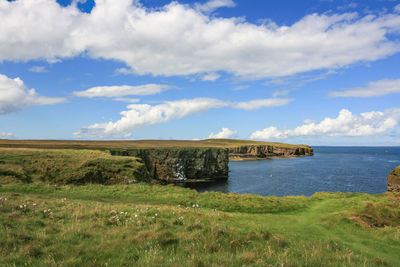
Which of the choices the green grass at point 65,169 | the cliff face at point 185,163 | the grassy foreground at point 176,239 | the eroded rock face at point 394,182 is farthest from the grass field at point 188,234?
the cliff face at point 185,163

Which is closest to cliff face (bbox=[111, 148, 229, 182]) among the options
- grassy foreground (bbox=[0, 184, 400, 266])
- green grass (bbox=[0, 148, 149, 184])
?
green grass (bbox=[0, 148, 149, 184])

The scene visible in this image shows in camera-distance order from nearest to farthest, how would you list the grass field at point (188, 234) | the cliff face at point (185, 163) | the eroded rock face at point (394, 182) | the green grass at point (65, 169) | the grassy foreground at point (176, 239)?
the grassy foreground at point (176, 239) → the grass field at point (188, 234) → the green grass at point (65, 169) → the eroded rock face at point (394, 182) → the cliff face at point (185, 163)

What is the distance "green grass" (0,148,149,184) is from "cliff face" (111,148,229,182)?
32225 mm

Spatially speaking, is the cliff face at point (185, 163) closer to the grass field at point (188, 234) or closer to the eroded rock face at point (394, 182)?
the eroded rock face at point (394, 182)

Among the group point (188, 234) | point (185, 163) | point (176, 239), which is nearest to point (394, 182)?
point (185, 163)

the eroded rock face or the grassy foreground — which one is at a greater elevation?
the grassy foreground

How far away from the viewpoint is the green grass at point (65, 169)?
119 ft

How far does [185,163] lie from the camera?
88438 millimetres

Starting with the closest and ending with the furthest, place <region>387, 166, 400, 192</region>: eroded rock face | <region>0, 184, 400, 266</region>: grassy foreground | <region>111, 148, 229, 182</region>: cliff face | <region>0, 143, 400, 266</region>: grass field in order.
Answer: <region>0, 184, 400, 266</region>: grassy foreground, <region>0, 143, 400, 266</region>: grass field, <region>387, 166, 400, 192</region>: eroded rock face, <region>111, 148, 229, 182</region>: cliff face

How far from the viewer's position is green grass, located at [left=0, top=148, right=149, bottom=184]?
3641cm

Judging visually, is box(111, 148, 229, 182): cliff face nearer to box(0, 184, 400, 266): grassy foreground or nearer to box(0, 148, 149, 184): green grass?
box(0, 148, 149, 184): green grass

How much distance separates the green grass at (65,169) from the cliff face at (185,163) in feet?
106

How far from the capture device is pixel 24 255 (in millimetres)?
7961

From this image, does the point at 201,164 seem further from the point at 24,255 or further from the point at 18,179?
the point at 24,255
